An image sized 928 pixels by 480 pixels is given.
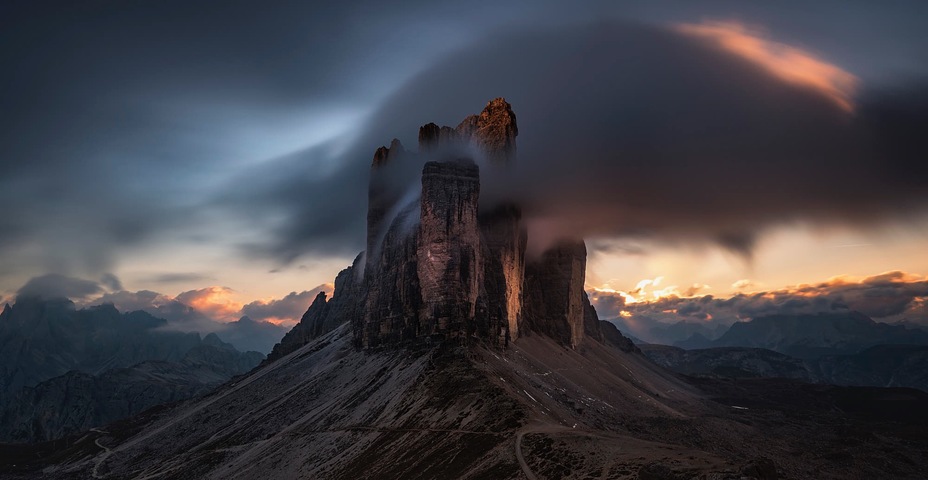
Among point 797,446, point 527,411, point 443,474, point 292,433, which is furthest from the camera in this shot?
point 797,446

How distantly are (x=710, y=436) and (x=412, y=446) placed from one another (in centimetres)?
8000

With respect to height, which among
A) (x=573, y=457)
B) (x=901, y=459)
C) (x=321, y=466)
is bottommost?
(x=901, y=459)

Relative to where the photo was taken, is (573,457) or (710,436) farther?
(710,436)

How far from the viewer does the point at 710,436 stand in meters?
164

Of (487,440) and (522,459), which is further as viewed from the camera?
(487,440)

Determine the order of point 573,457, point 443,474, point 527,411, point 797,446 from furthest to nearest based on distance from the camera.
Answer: point 797,446
point 527,411
point 443,474
point 573,457

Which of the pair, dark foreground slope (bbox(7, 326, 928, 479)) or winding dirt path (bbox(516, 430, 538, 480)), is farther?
winding dirt path (bbox(516, 430, 538, 480))

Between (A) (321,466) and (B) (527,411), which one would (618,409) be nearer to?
(B) (527,411)

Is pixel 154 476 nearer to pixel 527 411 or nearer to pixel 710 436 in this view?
pixel 527 411

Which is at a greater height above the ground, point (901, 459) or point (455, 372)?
point (455, 372)

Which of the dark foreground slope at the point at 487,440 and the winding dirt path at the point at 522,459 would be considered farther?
the winding dirt path at the point at 522,459

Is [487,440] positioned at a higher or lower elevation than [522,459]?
higher

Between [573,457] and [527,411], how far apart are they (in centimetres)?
3424

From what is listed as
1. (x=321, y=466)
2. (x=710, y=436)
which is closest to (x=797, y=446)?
(x=710, y=436)
